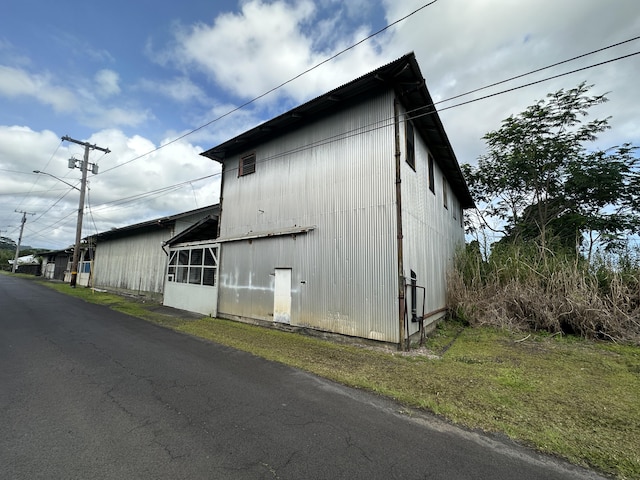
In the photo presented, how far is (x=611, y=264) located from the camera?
28.5ft

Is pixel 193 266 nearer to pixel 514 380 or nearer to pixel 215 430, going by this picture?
pixel 215 430

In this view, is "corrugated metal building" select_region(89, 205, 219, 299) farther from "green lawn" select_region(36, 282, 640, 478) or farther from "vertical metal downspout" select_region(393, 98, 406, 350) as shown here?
"green lawn" select_region(36, 282, 640, 478)

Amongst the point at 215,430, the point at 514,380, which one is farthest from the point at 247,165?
the point at 514,380

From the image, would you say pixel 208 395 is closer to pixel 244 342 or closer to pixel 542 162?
pixel 244 342

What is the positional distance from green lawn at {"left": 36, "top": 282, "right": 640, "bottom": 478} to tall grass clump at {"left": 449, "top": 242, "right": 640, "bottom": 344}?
733mm

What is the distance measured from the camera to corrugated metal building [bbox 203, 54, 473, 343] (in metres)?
7.31

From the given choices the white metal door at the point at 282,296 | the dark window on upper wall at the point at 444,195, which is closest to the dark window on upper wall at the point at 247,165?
the white metal door at the point at 282,296

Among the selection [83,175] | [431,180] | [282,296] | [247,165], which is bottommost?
[282,296]

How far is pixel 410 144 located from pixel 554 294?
20.2 feet

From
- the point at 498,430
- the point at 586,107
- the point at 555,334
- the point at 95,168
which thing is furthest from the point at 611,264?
the point at 95,168

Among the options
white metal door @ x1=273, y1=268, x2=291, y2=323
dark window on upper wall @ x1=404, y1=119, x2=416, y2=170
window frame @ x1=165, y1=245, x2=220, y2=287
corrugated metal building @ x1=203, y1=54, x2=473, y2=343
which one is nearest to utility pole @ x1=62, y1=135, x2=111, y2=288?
window frame @ x1=165, y1=245, x2=220, y2=287

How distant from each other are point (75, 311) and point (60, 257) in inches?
1263

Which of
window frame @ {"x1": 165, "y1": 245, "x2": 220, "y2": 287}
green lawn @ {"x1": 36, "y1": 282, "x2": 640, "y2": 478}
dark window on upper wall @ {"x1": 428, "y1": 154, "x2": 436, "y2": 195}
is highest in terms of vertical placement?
dark window on upper wall @ {"x1": 428, "y1": 154, "x2": 436, "y2": 195}

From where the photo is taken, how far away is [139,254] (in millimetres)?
17953
